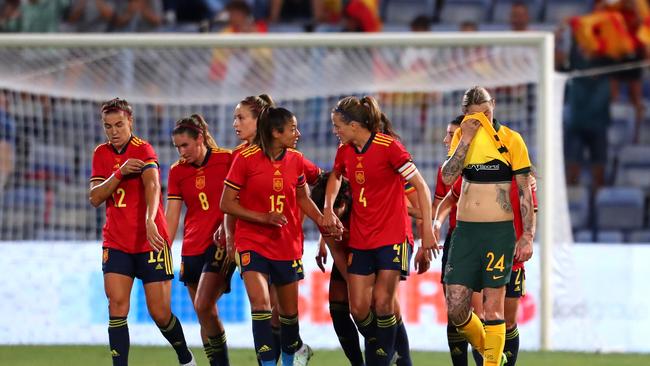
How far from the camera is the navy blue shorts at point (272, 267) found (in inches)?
335

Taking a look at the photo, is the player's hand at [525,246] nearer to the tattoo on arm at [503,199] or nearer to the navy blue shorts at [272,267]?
the tattoo on arm at [503,199]

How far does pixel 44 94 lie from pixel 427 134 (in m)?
3.86

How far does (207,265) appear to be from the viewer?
30.1ft

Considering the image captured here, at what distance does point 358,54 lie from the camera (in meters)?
13.3

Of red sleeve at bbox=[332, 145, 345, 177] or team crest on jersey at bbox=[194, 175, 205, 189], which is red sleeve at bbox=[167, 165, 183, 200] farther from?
red sleeve at bbox=[332, 145, 345, 177]

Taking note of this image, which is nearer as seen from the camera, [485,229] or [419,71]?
[485,229]

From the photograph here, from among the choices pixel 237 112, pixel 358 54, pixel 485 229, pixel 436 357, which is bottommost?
pixel 436 357

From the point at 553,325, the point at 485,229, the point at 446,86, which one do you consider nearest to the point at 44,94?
the point at 446,86

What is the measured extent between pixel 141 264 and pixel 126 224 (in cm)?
28

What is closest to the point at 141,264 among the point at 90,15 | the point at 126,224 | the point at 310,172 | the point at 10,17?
the point at 126,224

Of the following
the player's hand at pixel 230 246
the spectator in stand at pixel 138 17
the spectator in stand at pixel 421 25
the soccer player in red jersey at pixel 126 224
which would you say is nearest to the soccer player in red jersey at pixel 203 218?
the player's hand at pixel 230 246

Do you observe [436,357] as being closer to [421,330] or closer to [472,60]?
[421,330]

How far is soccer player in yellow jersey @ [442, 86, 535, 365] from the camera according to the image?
8.09 meters

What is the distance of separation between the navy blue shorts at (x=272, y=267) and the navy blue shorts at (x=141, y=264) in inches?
20.4
